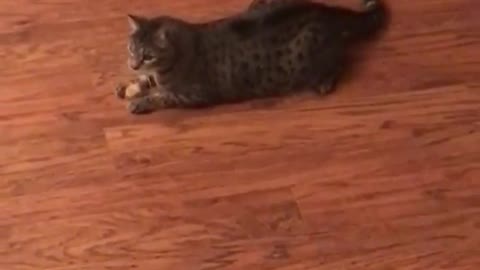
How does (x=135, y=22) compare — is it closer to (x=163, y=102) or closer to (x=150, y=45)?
(x=150, y=45)

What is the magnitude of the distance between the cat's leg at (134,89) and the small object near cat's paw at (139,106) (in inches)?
1.0

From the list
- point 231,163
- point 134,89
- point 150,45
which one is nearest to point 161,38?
point 150,45

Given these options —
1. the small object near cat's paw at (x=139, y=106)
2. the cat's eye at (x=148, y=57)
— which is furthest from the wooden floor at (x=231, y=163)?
the cat's eye at (x=148, y=57)

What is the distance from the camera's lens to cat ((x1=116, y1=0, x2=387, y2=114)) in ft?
6.90

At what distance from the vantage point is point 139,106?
212cm

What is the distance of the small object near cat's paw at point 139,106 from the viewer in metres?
2.12

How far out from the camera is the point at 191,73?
2119mm

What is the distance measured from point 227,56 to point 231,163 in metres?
0.23

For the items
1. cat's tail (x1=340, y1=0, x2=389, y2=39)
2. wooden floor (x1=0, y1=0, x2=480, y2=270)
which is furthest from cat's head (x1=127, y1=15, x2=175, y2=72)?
cat's tail (x1=340, y1=0, x2=389, y2=39)

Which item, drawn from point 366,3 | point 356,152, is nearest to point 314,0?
point 366,3

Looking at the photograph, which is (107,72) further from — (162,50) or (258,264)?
(258,264)

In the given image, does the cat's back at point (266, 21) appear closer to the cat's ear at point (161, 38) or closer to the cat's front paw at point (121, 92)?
the cat's ear at point (161, 38)

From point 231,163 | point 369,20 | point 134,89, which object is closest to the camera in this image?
point 231,163

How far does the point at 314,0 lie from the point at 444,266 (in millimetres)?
784
